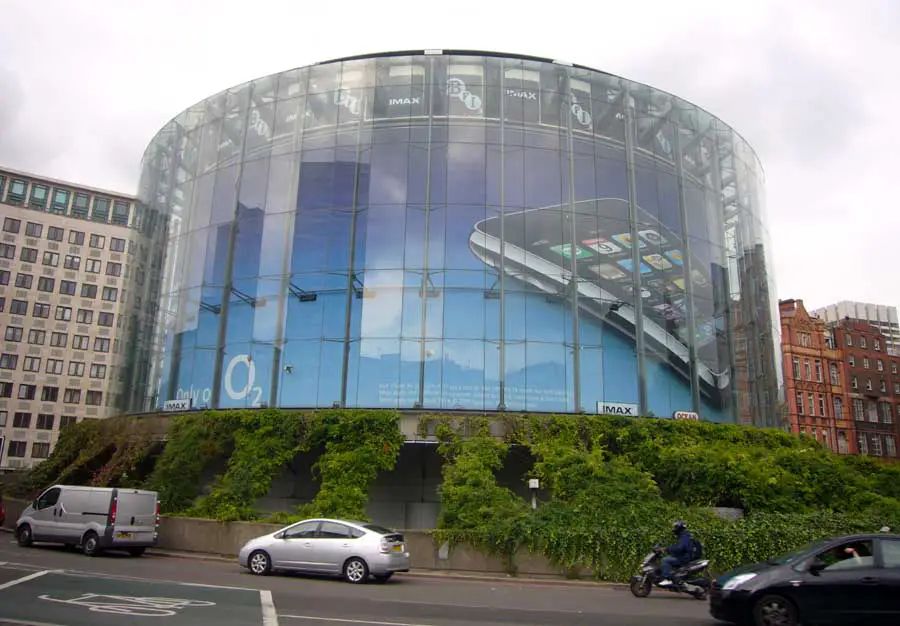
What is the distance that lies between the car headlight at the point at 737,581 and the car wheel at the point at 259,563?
34.9 feet

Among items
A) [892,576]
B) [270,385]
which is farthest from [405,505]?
[892,576]

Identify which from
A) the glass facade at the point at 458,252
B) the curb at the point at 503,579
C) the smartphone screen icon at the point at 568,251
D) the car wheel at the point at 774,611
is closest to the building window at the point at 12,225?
the glass facade at the point at 458,252

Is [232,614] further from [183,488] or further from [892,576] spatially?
[183,488]

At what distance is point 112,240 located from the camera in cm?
7906

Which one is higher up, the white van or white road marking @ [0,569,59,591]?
the white van

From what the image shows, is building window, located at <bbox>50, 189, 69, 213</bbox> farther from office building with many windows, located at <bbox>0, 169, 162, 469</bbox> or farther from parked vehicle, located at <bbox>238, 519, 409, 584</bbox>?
parked vehicle, located at <bbox>238, 519, 409, 584</bbox>

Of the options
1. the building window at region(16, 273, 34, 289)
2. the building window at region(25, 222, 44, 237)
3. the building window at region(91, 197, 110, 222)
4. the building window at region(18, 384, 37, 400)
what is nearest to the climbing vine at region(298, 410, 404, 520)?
the building window at region(18, 384, 37, 400)

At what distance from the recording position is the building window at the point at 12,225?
74312 millimetres

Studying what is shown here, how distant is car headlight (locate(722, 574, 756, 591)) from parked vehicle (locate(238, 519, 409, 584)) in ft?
25.9

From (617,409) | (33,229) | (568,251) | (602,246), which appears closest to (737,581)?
(617,409)

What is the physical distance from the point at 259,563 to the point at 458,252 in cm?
1463

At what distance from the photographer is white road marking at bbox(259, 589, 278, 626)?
32.7ft

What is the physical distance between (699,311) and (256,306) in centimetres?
1897

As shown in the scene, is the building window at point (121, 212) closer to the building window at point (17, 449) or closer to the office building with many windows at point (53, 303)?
the office building with many windows at point (53, 303)
